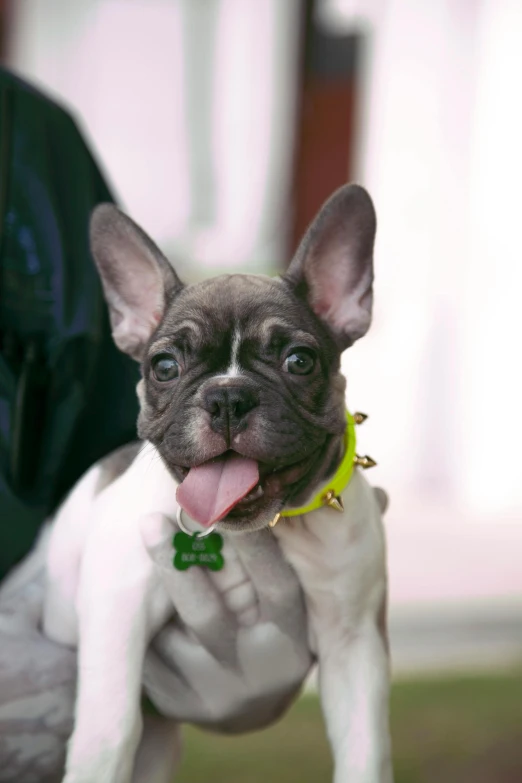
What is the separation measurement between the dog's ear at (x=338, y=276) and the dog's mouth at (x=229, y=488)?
197mm

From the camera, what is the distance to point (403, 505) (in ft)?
11.6

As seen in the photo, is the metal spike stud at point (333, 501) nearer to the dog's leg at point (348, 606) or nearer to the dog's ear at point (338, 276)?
the dog's leg at point (348, 606)

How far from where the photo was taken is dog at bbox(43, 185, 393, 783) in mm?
856

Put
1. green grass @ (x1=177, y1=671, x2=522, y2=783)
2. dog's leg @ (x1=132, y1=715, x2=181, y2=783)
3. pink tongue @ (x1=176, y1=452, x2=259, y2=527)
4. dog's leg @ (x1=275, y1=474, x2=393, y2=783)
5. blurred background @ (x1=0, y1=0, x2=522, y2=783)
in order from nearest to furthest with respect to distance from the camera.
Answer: pink tongue @ (x1=176, y1=452, x2=259, y2=527) < dog's leg @ (x1=275, y1=474, x2=393, y2=783) < dog's leg @ (x1=132, y1=715, x2=181, y2=783) < green grass @ (x1=177, y1=671, x2=522, y2=783) < blurred background @ (x1=0, y1=0, x2=522, y2=783)

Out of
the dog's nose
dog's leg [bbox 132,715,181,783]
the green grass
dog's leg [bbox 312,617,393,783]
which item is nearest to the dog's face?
the dog's nose

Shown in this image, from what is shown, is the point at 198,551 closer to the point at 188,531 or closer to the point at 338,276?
the point at 188,531

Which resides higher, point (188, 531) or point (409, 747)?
point (188, 531)

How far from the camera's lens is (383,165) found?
3.52m

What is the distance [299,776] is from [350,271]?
1.13 metres

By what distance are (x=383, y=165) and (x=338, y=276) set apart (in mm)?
2657

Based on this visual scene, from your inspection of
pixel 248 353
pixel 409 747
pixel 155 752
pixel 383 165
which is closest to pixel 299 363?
pixel 248 353

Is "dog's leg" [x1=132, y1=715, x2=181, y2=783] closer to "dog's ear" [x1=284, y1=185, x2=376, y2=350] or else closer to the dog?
the dog

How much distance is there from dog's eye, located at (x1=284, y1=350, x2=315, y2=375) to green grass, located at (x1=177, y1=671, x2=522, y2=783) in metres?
0.98

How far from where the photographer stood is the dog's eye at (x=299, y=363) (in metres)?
0.91
